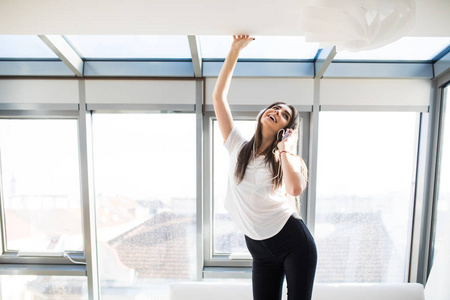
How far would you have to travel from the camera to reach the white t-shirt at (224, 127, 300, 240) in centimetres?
133

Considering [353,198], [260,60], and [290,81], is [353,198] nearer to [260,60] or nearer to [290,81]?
[290,81]

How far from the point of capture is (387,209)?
8.41 feet

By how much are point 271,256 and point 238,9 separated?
4.21ft

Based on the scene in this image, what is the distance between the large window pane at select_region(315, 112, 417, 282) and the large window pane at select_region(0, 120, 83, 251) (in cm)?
246

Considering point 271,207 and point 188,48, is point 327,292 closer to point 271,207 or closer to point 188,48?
point 271,207

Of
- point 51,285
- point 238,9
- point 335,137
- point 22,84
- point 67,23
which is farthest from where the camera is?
point 51,285

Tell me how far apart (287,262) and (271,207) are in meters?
0.29

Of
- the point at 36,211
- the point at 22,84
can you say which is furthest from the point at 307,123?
the point at 36,211

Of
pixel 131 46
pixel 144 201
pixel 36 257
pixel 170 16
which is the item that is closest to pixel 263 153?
pixel 170 16

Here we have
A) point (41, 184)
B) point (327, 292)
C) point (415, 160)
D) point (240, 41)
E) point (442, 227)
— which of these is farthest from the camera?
point (41, 184)

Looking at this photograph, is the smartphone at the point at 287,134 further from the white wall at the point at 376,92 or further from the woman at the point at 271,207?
the white wall at the point at 376,92

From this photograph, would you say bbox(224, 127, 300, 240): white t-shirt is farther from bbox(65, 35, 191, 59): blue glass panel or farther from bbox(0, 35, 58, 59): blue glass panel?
bbox(0, 35, 58, 59): blue glass panel

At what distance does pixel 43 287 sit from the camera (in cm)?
267

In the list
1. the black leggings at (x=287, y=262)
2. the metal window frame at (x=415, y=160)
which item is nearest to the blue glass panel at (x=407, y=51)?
the metal window frame at (x=415, y=160)
